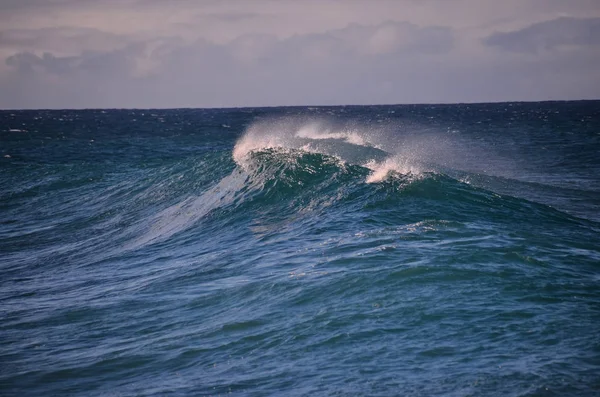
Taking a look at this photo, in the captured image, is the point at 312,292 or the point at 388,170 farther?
the point at 388,170

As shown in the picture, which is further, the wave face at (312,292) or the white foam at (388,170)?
the white foam at (388,170)

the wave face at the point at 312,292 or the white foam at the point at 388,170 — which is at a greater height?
the white foam at the point at 388,170

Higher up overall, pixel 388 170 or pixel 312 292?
pixel 388 170

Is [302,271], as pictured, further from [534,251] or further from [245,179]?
[245,179]

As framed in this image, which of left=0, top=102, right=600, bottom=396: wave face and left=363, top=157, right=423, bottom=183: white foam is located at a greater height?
left=363, top=157, right=423, bottom=183: white foam

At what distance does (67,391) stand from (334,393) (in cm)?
284

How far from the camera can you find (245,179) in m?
17.2

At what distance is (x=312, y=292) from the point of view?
7.74 metres

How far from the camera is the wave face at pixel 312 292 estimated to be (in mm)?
5715

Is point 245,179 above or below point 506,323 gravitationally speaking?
above

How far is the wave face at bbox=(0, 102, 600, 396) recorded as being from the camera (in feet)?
18.7

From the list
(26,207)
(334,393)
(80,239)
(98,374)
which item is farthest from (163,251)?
(26,207)

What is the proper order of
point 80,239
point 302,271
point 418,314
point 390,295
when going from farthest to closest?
point 80,239
point 302,271
point 390,295
point 418,314

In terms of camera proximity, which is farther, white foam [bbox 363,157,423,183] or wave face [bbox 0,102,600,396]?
white foam [bbox 363,157,423,183]
